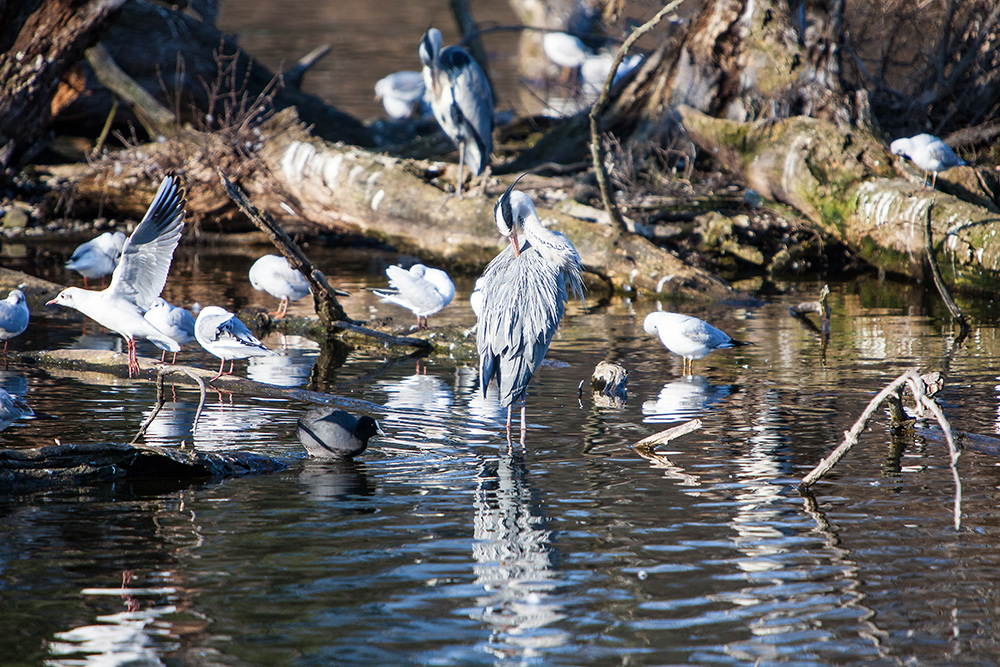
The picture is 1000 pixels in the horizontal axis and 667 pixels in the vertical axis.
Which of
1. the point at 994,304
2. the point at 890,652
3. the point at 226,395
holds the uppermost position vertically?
the point at 994,304

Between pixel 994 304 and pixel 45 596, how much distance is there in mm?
9158

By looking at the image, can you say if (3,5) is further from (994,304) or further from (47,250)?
(994,304)

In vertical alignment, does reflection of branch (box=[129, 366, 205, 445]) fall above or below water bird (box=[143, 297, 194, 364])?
below

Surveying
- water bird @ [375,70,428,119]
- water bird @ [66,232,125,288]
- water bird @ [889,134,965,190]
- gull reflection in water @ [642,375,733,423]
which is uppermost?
water bird @ [375,70,428,119]

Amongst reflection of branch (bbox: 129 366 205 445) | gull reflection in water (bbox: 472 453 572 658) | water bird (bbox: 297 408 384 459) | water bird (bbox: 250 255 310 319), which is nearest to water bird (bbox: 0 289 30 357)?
water bird (bbox: 250 255 310 319)

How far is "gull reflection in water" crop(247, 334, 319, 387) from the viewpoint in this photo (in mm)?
7977

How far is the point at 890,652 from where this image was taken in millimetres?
3738

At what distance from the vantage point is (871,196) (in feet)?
37.5

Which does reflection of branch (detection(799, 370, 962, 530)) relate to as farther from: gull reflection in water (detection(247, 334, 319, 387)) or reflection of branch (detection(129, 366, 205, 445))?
gull reflection in water (detection(247, 334, 319, 387))

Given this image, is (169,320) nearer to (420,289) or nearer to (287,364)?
(287,364)

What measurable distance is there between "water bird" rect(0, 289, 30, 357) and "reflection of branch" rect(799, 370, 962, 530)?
5973 mm

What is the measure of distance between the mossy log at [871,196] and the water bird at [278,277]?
18.3 ft

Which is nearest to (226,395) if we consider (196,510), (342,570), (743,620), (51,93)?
(196,510)

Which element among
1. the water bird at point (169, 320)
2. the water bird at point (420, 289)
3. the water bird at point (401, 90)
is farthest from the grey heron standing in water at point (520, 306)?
the water bird at point (401, 90)
